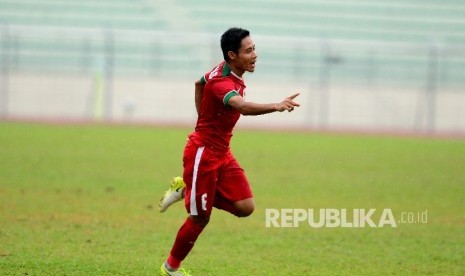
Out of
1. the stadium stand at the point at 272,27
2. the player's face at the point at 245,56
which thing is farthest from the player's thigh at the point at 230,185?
the stadium stand at the point at 272,27

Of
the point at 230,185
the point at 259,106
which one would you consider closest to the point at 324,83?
the point at 230,185

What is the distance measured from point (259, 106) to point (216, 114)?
2.22ft

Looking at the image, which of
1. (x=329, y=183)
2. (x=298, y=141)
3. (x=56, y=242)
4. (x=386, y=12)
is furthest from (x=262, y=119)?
(x=56, y=242)

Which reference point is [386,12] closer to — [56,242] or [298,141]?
[298,141]

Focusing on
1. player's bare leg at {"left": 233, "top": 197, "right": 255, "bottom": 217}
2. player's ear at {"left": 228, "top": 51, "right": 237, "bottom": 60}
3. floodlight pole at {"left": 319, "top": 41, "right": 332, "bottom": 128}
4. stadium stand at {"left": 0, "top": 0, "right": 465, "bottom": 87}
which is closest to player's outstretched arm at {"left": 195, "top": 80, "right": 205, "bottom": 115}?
player's ear at {"left": 228, "top": 51, "right": 237, "bottom": 60}

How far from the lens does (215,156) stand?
7.41 meters

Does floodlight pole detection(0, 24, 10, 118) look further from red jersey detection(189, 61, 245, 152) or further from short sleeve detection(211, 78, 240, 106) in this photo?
short sleeve detection(211, 78, 240, 106)

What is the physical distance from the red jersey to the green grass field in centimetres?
118

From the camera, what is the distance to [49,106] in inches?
1126

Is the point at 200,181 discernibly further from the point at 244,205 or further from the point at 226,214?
the point at 226,214

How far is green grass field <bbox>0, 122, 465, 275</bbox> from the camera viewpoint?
8.30 meters

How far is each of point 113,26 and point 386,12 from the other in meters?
10.5

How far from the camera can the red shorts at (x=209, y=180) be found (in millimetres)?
7324

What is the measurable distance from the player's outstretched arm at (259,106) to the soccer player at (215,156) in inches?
7.2
